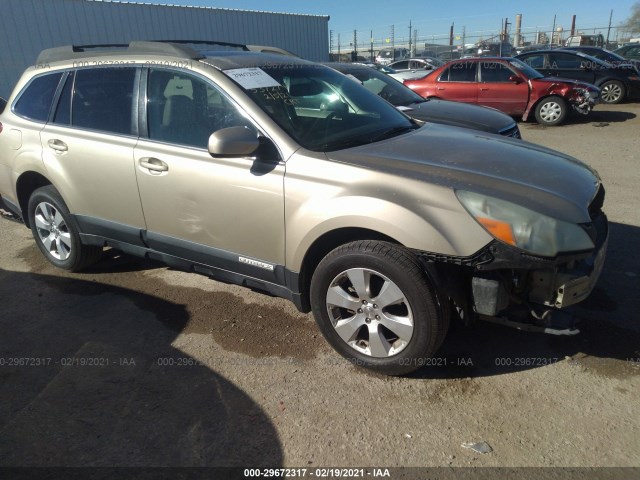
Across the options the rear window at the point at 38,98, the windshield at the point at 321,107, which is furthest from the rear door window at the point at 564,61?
the rear window at the point at 38,98

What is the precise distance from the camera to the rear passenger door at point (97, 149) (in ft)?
11.8

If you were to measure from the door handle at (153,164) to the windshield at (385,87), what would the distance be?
15.0 ft

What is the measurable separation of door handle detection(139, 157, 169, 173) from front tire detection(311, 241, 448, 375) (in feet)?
4.31

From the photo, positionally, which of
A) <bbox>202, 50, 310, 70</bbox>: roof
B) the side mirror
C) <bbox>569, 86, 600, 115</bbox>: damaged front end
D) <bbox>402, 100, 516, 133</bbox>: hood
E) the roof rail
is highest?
the roof rail

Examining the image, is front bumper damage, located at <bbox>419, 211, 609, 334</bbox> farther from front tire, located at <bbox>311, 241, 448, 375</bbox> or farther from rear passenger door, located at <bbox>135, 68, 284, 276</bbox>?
rear passenger door, located at <bbox>135, 68, 284, 276</bbox>

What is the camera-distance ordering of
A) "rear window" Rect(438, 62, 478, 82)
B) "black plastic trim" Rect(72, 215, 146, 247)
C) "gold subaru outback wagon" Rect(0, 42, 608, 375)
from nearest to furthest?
"gold subaru outback wagon" Rect(0, 42, 608, 375)
"black plastic trim" Rect(72, 215, 146, 247)
"rear window" Rect(438, 62, 478, 82)

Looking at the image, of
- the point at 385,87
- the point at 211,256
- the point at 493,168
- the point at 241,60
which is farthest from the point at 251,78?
the point at 385,87

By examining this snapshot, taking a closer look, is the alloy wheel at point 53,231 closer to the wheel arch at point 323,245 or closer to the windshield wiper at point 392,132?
the wheel arch at point 323,245

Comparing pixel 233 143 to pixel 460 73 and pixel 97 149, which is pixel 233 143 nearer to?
pixel 97 149

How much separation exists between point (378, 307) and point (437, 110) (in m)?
4.46

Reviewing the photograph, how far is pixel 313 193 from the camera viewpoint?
281 centimetres

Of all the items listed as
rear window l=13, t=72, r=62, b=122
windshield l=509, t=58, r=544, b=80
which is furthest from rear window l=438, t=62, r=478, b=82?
rear window l=13, t=72, r=62, b=122

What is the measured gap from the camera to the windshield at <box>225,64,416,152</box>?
3109mm

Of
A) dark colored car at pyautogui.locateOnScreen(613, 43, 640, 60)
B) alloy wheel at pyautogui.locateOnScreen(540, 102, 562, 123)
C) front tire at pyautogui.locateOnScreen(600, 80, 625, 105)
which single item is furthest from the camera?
A: dark colored car at pyautogui.locateOnScreen(613, 43, 640, 60)
